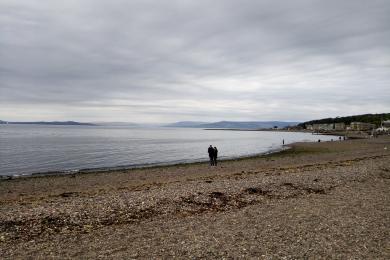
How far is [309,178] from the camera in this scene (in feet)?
65.4

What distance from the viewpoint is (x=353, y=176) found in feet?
67.1

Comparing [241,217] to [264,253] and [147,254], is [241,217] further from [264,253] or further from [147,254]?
[147,254]

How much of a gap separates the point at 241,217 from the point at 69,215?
5.98 m

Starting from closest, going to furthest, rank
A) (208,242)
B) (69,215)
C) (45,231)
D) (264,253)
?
(264,253) < (208,242) < (45,231) < (69,215)

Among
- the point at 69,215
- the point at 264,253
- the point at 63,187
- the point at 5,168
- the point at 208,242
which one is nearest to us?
the point at 264,253

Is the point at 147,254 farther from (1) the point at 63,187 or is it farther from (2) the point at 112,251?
(1) the point at 63,187

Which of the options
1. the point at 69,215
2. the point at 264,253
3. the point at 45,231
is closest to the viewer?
the point at 264,253

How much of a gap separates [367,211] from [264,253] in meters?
6.04

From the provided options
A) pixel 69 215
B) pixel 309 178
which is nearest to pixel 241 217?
pixel 69 215

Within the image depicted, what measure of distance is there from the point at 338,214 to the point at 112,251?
314 inches

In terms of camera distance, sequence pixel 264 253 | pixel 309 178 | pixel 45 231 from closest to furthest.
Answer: pixel 264 253 → pixel 45 231 → pixel 309 178

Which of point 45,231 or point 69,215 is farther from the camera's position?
point 69,215

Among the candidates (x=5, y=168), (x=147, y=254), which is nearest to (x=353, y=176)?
(x=147, y=254)

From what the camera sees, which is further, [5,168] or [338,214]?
[5,168]
